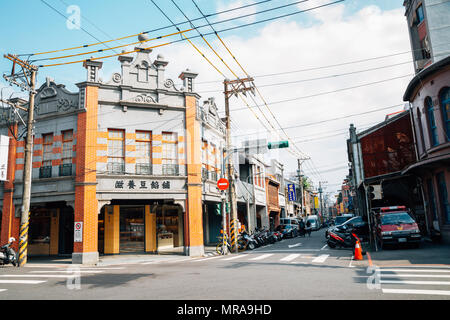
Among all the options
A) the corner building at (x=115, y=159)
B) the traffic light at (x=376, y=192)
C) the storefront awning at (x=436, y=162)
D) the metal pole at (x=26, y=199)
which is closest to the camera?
the storefront awning at (x=436, y=162)

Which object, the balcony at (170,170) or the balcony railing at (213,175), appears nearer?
the balcony at (170,170)

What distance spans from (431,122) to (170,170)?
1495 cm

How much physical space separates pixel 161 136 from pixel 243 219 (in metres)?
18.2

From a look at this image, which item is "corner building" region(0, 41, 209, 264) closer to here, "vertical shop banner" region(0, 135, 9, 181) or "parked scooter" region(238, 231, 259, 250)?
"vertical shop banner" region(0, 135, 9, 181)

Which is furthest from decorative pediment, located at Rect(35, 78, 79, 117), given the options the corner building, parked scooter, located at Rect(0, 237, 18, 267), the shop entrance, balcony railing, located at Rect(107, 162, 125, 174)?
parked scooter, located at Rect(0, 237, 18, 267)

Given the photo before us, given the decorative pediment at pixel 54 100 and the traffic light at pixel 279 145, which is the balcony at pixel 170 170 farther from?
the decorative pediment at pixel 54 100

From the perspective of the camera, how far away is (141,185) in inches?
774

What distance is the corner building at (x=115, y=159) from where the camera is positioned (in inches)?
752

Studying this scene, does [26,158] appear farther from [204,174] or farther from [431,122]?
[431,122]

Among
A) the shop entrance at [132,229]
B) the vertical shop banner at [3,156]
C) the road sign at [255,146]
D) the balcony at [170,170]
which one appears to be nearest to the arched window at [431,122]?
the road sign at [255,146]

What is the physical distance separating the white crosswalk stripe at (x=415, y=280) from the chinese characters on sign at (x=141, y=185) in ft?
42.3

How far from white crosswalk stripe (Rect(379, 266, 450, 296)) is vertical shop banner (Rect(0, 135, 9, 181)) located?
21157 millimetres
